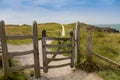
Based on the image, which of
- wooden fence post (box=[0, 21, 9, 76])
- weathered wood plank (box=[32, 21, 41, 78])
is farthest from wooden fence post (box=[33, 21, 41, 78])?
wooden fence post (box=[0, 21, 9, 76])

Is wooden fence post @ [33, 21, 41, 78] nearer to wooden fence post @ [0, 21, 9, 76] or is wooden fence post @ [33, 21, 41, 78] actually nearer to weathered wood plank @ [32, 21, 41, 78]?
weathered wood plank @ [32, 21, 41, 78]

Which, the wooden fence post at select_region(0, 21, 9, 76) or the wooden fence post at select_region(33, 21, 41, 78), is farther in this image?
the wooden fence post at select_region(33, 21, 41, 78)

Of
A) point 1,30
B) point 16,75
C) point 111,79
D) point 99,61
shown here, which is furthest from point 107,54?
point 1,30

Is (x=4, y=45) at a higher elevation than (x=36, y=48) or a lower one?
higher

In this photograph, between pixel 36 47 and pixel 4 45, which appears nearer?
pixel 4 45

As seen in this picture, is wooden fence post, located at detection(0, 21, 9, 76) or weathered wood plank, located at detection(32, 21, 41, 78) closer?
wooden fence post, located at detection(0, 21, 9, 76)

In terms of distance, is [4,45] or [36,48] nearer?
[4,45]

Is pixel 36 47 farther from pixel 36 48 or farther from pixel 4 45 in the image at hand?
pixel 4 45

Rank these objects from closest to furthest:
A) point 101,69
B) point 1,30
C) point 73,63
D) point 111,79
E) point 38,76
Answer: point 1,30 < point 111,79 < point 38,76 < point 101,69 < point 73,63

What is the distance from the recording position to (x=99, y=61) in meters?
9.91

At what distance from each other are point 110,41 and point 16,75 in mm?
12408

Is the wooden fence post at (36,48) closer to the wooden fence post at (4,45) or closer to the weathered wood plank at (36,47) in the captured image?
the weathered wood plank at (36,47)

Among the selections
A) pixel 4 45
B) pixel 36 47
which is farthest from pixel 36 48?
pixel 4 45

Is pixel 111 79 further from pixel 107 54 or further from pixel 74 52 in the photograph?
pixel 107 54
